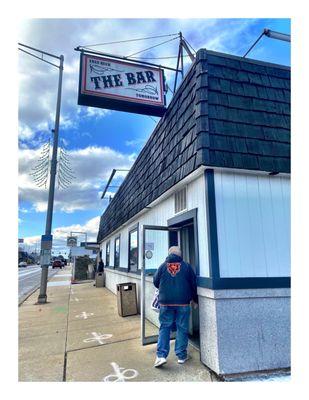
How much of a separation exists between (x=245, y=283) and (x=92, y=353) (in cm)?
285

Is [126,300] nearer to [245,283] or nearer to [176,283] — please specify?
[176,283]

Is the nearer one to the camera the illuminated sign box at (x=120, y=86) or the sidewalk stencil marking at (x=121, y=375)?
the sidewalk stencil marking at (x=121, y=375)

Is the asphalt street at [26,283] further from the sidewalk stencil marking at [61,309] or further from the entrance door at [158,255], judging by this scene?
the entrance door at [158,255]

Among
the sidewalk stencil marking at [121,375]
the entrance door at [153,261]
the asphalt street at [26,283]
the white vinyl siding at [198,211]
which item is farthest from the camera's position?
the asphalt street at [26,283]

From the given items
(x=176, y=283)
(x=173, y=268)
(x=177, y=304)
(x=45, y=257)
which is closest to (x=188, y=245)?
(x=173, y=268)

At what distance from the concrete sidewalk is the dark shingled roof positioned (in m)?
2.88

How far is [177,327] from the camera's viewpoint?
417 cm

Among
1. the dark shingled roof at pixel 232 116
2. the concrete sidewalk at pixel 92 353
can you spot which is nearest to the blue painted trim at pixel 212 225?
the dark shingled roof at pixel 232 116

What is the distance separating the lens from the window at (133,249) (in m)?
8.52

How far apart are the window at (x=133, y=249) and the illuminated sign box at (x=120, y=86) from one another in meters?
3.76

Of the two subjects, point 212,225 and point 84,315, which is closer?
point 212,225

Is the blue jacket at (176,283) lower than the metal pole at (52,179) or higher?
lower

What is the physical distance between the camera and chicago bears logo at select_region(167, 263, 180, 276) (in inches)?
165

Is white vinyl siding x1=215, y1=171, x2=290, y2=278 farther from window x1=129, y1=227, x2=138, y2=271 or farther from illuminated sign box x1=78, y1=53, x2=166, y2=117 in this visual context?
window x1=129, y1=227, x2=138, y2=271
